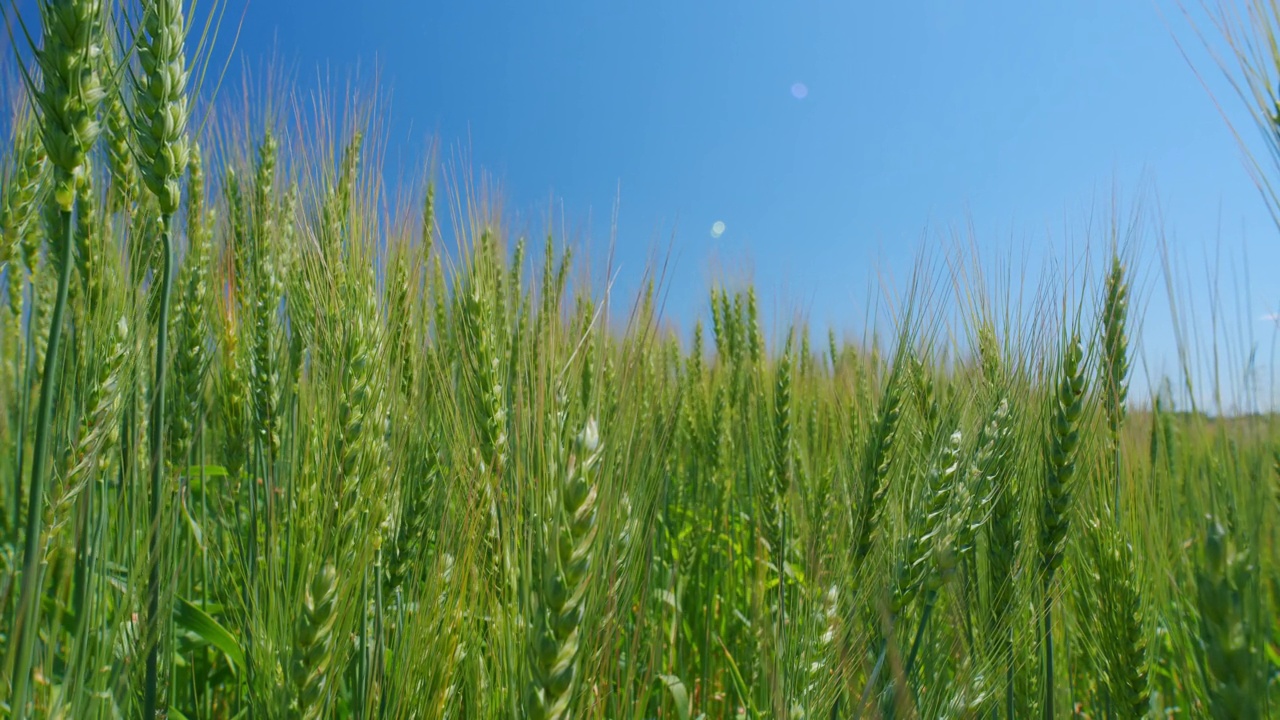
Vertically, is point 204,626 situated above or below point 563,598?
below

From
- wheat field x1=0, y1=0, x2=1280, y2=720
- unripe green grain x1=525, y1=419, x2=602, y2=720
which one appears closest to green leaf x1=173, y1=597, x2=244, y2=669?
wheat field x1=0, y1=0, x2=1280, y2=720

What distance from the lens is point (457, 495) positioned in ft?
5.56

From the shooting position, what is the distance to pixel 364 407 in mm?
1471

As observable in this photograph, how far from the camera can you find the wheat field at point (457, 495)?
3.62ft

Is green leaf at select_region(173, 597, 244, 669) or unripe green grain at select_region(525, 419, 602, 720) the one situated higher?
unripe green grain at select_region(525, 419, 602, 720)

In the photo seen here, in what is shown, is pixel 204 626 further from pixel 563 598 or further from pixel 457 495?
pixel 563 598

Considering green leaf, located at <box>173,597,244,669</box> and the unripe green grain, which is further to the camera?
green leaf, located at <box>173,597,244,669</box>

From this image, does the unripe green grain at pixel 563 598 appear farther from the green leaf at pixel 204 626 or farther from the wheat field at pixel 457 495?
the green leaf at pixel 204 626

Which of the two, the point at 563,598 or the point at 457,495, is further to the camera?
the point at 457,495

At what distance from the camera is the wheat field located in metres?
1.10

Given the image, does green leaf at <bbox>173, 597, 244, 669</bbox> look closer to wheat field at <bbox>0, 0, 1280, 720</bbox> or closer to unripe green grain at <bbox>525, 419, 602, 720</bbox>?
wheat field at <bbox>0, 0, 1280, 720</bbox>

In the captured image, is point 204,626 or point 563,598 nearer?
point 563,598

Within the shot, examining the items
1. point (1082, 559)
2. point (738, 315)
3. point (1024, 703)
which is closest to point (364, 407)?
point (1082, 559)

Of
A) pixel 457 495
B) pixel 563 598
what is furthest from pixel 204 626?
pixel 563 598
